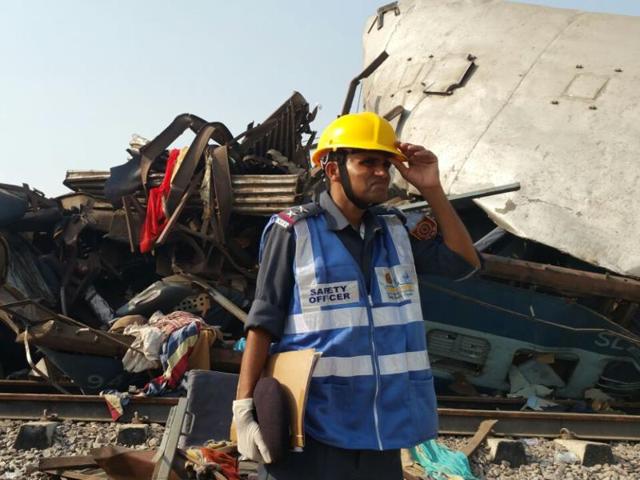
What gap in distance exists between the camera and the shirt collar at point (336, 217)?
205cm

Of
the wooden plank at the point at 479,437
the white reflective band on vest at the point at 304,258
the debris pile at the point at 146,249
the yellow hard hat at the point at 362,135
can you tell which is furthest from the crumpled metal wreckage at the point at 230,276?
the white reflective band on vest at the point at 304,258

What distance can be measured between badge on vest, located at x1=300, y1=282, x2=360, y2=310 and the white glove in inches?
12.8

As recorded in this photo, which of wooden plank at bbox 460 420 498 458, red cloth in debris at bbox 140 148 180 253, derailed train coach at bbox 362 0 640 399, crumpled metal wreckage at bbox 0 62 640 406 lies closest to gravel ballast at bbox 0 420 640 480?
wooden plank at bbox 460 420 498 458

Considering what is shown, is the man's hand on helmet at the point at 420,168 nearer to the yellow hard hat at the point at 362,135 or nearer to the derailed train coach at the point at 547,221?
the yellow hard hat at the point at 362,135

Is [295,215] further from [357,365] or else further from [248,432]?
[248,432]

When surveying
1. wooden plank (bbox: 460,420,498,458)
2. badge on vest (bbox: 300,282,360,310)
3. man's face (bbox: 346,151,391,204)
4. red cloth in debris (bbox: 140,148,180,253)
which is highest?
red cloth in debris (bbox: 140,148,180,253)

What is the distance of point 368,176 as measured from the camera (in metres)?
2.05

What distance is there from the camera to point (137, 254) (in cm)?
702

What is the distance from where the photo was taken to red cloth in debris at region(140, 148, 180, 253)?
20.2ft

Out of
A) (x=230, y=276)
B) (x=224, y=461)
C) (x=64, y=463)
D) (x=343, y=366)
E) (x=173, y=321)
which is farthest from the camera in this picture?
(x=230, y=276)

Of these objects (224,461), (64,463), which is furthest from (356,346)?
(64,463)

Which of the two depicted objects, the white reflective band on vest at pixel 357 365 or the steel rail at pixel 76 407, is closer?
the white reflective band on vest at pixel 357 365

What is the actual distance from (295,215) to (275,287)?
0.23m

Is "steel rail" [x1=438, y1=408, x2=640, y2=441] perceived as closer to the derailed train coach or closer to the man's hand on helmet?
the derailed train coach
